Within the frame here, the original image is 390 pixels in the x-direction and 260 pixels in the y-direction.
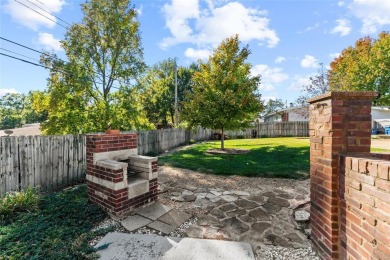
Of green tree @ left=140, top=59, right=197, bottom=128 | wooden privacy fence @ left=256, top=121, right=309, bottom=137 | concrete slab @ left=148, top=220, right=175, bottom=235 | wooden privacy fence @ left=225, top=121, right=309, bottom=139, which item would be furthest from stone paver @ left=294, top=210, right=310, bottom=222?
green tree @ left=140, top=59, right=197, bottom=128

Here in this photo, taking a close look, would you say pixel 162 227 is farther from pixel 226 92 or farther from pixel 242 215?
pixel 226 92

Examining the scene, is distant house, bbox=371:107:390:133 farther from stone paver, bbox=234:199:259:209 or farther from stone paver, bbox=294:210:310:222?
stone paver, bbox=234:199:259:209

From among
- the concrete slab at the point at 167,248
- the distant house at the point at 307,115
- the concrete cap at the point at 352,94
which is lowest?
the concrete slab at the point at 167,248

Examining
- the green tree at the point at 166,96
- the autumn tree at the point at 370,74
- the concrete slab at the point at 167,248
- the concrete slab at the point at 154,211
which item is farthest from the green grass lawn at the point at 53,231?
the autumn tree at the point at 370,74

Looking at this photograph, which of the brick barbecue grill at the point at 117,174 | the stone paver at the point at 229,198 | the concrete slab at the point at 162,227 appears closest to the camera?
the concrete slab at the point at 162,227

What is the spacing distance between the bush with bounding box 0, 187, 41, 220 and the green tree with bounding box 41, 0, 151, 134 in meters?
5.03

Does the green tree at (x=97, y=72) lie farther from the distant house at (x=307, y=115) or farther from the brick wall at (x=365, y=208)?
the distant house at (x=307, y=115)

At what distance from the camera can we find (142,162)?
4.42 meters

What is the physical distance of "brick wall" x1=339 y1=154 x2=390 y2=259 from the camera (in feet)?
5.14

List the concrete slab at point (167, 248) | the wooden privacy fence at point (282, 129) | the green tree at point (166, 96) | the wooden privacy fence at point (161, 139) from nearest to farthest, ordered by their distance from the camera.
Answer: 1. the concrete slab at point (167, 248)
2. the wooden privacy fence at point (161, 139)
3. the wooden privacy fence at point (282, 129)
4. the green tree at point (166, 96)

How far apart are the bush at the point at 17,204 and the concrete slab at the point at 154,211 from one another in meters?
1.92

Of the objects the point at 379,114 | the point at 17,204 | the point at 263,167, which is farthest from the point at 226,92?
the point at 379,114

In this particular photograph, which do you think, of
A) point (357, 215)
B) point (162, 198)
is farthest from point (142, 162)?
point (357, 215)

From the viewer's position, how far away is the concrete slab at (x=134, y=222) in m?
3.35
